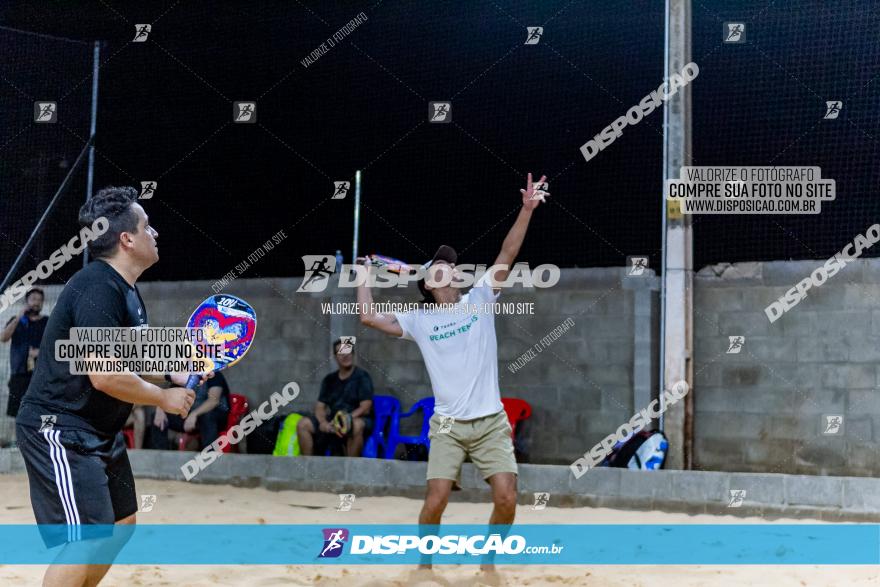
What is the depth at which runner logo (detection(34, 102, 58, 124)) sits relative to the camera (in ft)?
39.5

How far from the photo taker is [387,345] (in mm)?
11016

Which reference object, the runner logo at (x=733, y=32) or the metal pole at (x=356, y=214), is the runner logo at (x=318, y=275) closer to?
the metal pole at (x=356, y=214)

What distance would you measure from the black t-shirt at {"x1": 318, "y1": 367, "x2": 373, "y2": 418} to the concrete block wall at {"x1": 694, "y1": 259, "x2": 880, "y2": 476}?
3.20 metres

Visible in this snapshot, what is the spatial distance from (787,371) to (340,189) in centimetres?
559

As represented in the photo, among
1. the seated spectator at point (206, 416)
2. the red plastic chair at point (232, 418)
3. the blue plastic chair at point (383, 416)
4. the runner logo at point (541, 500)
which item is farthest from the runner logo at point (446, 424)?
the red plastic chair at point (232, 418)

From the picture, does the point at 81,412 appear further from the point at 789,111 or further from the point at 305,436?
the point at 789,111

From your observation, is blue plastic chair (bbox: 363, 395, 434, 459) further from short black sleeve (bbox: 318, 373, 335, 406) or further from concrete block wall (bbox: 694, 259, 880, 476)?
concrete block wall (bbox: 694, 259, 880, 476)

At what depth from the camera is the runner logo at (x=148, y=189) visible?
1215cm

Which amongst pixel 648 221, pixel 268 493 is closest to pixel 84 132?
pixel 268 493

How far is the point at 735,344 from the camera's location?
374 inches

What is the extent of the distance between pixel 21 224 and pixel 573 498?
24.6ft

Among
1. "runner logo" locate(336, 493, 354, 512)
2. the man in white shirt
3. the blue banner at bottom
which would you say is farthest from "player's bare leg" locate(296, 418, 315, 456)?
the man in white shirt

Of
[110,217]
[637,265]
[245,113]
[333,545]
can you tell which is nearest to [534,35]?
[637,265]

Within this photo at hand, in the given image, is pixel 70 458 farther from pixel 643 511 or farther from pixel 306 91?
pixel 306 91
